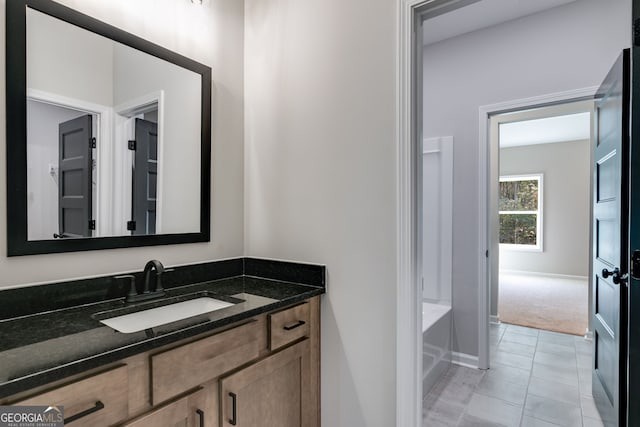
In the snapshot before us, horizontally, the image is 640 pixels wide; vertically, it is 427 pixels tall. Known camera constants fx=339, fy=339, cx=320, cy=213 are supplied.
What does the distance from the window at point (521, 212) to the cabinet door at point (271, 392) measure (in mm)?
6813

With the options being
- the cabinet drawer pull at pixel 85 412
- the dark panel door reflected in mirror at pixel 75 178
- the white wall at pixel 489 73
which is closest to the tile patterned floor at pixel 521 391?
the white wall at pixel 489 73

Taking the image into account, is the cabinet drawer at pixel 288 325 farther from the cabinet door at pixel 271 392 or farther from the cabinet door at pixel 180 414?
the cabinet door at pixel 180 414

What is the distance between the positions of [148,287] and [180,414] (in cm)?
58

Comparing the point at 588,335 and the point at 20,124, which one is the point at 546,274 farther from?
the point at 20,124

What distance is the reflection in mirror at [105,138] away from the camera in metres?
1.22

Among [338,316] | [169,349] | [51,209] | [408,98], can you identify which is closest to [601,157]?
[408,98]

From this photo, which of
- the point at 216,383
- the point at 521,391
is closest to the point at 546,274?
the point at 521,391

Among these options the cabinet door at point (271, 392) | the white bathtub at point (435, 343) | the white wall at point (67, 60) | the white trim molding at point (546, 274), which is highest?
the white wall at point (67, 60)

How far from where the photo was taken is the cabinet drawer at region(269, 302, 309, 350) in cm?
135

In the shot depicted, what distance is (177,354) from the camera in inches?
40.6

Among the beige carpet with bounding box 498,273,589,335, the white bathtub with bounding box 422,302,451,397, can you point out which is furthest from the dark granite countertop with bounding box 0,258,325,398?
the beige carpet with bounding box 498,273,589,335

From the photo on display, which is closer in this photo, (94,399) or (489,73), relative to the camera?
(94,399)

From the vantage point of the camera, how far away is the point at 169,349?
1017 millimetres

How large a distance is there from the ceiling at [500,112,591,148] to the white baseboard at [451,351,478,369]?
3341mm
